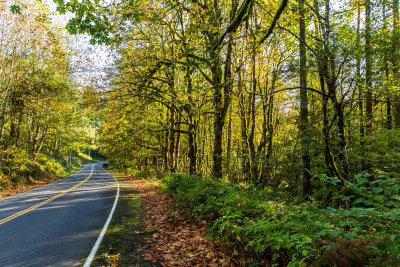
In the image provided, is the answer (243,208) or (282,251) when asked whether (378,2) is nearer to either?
(243,208)

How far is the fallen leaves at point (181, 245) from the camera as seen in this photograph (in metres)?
4.87

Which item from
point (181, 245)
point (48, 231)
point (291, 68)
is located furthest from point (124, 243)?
point (291, 68)

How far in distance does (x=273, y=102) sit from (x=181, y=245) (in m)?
10.1

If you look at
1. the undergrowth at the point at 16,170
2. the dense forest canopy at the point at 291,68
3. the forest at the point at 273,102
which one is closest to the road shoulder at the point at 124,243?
the forest at the point at 273,102

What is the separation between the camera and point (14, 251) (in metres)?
5.41

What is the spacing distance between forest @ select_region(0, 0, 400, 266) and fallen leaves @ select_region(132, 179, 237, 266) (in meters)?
0.38

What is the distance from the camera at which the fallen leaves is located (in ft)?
16.0

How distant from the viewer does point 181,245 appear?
5.87 metres

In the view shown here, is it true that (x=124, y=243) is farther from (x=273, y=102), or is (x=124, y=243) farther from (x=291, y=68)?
(x=273, y=102)

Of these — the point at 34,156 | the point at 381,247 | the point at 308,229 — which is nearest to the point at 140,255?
the point at 308,229

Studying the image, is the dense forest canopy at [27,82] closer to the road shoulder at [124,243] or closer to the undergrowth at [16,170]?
the undergrowth at [16,170]

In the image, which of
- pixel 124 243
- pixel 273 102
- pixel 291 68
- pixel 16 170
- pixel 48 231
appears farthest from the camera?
pixel 16 170

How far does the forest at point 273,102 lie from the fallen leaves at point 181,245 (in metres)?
0.38

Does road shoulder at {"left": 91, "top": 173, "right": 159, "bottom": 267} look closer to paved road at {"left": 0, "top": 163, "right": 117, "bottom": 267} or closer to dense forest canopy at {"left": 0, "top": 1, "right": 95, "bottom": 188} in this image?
paved road at {"left": 0, "top": 163, "right": 117, "bottom": 267}
